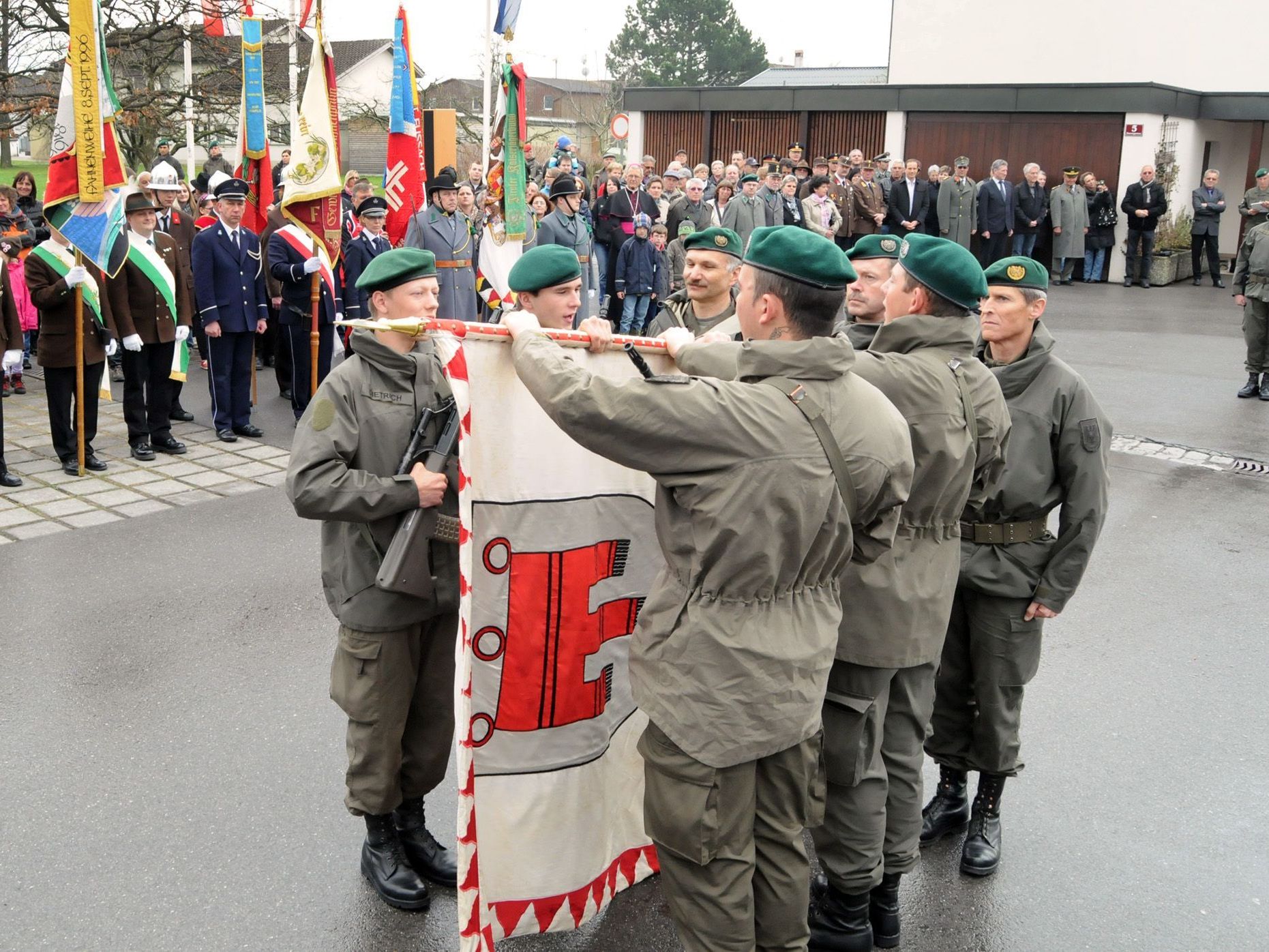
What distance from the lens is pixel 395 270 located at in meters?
3.71

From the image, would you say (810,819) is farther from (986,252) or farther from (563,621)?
→ (986,252)

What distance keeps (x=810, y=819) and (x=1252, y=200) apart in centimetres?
1927

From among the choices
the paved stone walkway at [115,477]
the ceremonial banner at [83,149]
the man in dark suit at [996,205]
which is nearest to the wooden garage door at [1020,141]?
the man in dark suit at [996,205]

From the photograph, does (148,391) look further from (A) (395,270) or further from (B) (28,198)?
(A) (395,270)

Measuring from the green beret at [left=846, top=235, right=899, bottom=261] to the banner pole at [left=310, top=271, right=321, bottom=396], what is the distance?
687 centimetres

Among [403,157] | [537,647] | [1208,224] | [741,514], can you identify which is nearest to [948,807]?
[537,647]

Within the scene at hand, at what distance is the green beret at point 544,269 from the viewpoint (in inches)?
166

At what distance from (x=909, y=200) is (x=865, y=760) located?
19955 millimetres

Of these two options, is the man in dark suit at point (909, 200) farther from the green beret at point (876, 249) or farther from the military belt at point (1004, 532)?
the military belt at point (1004, 532)

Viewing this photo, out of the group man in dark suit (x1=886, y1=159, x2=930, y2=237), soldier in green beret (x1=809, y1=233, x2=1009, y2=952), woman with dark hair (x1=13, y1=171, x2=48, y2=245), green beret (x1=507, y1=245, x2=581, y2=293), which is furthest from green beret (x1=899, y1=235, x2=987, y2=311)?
man in dark suit (x1=886, y1=159, x2=930, y2=237)

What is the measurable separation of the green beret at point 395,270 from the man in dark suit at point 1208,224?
71.9 ft

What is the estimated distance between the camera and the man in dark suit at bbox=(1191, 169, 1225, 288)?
2233cm

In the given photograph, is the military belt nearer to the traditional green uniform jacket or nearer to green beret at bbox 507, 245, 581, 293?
the traditional green uniform jacket

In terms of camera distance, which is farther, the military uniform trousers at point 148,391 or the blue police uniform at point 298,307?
the blue police uniform at point 298,307
